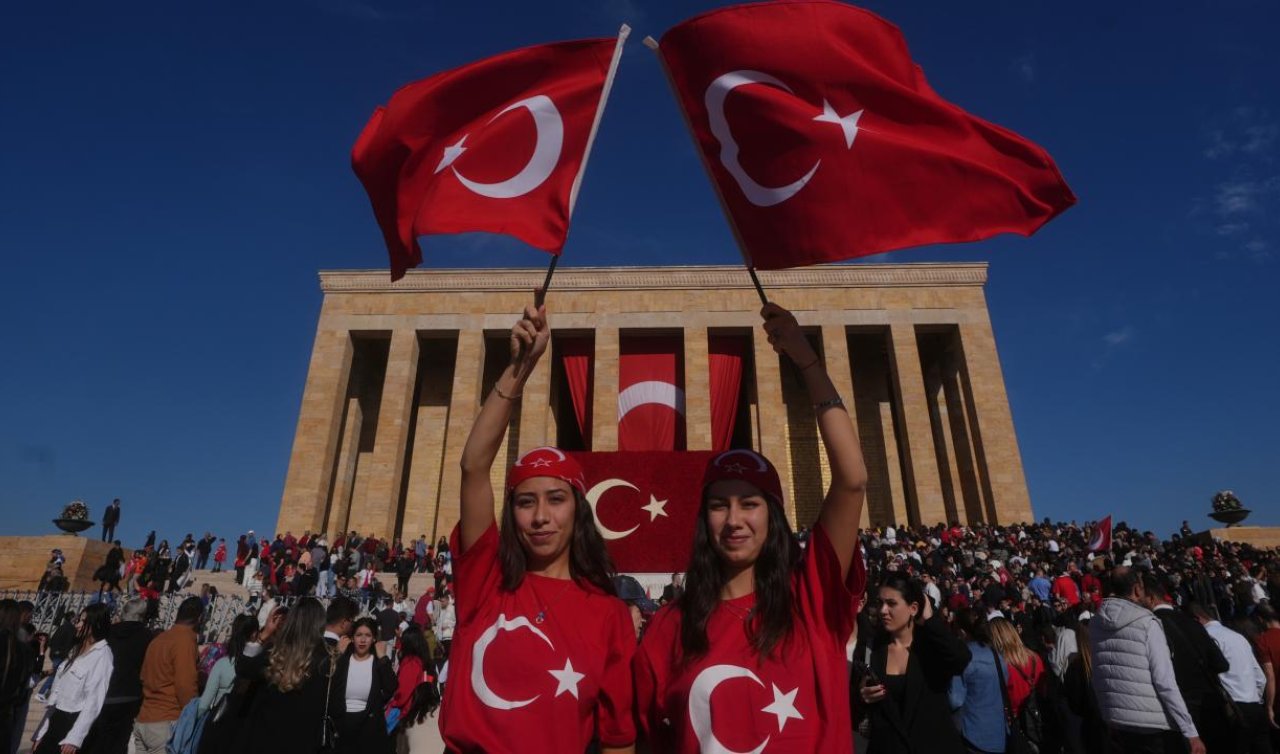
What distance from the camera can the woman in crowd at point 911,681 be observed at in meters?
3.54

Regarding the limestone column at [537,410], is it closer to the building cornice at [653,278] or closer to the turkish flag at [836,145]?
the building cornice at [653,278]

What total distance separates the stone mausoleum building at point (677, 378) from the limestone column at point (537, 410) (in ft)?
0.24

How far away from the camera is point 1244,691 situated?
5.35m

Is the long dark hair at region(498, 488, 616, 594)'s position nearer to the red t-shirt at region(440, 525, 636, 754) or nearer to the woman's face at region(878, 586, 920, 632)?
the red t-shirt at region(440, 525, 636, 754)

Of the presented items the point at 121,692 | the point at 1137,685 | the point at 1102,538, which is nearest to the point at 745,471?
the point at 1137,685

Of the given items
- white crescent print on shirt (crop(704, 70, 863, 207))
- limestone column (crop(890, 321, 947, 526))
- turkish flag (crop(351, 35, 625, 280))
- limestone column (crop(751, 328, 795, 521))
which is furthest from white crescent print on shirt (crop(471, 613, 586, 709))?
limestone column (crop(890, 321, 947, 526))

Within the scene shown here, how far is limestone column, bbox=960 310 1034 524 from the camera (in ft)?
79.6

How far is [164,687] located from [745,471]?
5.35 m

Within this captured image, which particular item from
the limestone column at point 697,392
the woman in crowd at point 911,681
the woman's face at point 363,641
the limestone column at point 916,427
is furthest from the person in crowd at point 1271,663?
the limestone column at point 916,427

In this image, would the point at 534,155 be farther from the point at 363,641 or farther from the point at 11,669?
the point at 11,669

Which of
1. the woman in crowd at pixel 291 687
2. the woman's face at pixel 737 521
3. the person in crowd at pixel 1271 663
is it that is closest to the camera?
the woman's face at pixel 737 521

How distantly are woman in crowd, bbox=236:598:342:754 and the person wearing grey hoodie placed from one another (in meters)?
4.78

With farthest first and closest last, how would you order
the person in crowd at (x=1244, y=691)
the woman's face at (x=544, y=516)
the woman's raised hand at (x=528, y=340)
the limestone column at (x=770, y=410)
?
1. the limestone column at (x=770, y=410)
2. the person in crowd at (x=1244, y=691)
3. the woman's raised hand at (x=528, y=340)
4. the woman's face at (x=544, y=516)

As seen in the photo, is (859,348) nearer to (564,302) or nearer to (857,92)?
(564,302)
